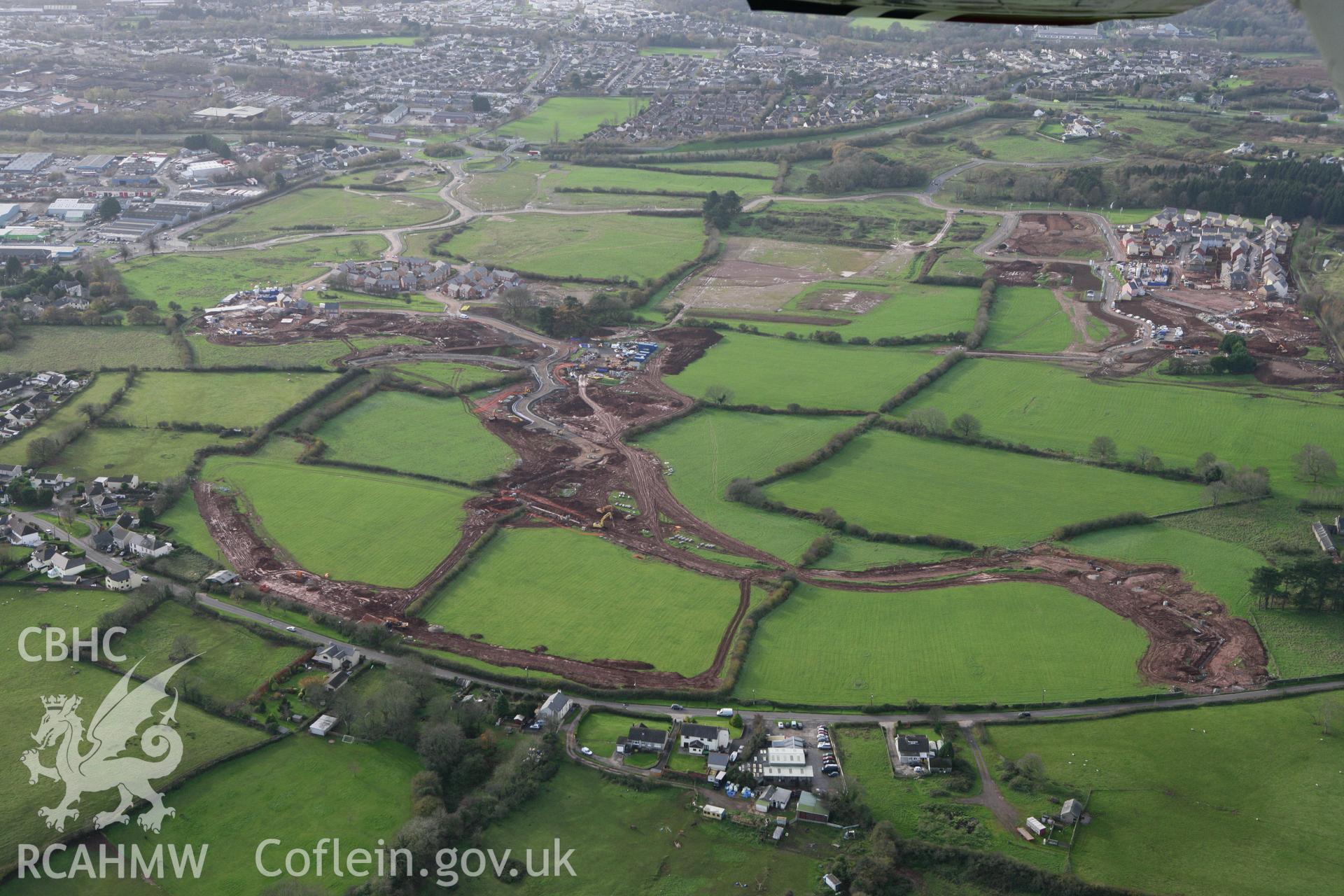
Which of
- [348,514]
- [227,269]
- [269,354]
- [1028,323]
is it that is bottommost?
[348,514]

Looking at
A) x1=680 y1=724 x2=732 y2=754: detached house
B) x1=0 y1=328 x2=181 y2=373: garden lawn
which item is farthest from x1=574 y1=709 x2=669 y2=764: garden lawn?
x1=0 y1=328 x2=181 y2=373: garden lawn

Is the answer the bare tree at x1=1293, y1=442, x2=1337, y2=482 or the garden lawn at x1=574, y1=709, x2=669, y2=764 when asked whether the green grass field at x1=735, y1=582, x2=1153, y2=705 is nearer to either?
the garden lawn at x1=574, y1=709, x2=669, y2=764

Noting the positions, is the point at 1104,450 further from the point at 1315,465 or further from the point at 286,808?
the point at 286,808

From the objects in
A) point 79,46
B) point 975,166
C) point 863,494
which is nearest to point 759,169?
point 975,166

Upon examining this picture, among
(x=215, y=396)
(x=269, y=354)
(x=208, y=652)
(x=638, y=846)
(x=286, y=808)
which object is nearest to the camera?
(x=638, y=846)

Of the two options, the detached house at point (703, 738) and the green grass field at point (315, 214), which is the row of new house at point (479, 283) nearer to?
the green grass field at point (315, 214)

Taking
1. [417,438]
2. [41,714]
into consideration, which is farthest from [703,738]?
[417,438]

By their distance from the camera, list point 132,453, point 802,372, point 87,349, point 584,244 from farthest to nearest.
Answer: point 584,244 → point 87,349 → point 802,372 → point 132,453
